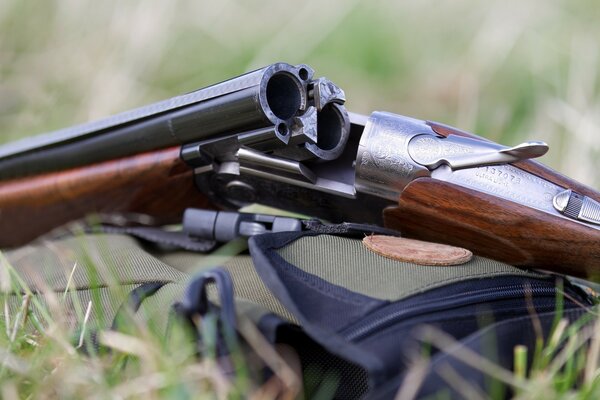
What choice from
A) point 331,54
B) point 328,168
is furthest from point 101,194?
point 331,54

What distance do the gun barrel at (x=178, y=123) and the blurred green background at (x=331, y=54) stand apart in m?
1.93

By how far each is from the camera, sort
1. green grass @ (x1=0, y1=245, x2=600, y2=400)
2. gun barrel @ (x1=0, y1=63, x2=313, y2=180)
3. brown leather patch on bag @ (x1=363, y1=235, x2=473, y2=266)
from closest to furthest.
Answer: green grass @ (x1=0, y1=245, x2=600, y2=400)
brown leather patch on bag @ (x1=363, y1=235, x2=473, y2=266)
gun barrel @ (x1=0, y1=63, x2=313, y2=180)

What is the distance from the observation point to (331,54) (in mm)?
5133

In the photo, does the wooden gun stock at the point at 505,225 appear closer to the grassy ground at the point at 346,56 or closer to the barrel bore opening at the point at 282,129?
the barrel bore opening at the point at 282,129

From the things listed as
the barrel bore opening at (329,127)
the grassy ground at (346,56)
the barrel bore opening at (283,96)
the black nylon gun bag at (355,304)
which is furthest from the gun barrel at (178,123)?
the grassy ground at (346,56)

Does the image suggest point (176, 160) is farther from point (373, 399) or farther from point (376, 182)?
point (373, 399)

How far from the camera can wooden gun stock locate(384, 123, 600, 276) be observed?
180 cm

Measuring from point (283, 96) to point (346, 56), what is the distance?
3.28m

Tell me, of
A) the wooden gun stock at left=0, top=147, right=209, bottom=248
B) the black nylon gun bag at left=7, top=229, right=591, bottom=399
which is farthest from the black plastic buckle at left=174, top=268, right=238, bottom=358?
the wooden gun stock at left=0, top=147, right=209, bottom=248

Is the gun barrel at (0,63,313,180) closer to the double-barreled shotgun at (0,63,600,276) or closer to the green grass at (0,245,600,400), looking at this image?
the double-barreled shotgun at (0,63,600,276)

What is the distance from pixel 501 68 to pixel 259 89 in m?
3.19

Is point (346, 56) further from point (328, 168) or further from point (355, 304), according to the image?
point (355, 304)

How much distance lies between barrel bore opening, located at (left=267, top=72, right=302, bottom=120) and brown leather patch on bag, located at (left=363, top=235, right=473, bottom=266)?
1.41ft

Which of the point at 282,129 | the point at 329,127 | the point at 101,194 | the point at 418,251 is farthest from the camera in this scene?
the point at 101,194
